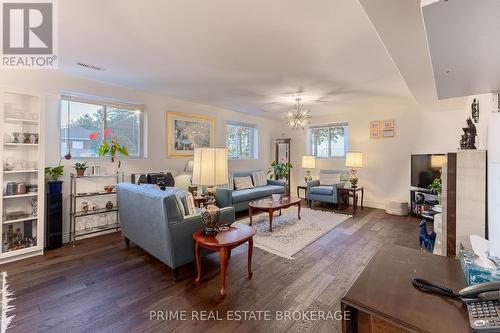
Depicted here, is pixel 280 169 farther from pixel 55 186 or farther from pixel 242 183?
pixel 55 186

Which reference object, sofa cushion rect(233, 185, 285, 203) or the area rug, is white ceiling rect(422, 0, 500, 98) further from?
sofa cushion rect(233, 185, 285, 203)

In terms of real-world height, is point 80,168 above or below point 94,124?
below

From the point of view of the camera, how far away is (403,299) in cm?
92

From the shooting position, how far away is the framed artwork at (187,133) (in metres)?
4.85

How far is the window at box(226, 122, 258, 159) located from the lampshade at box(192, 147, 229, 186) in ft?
13.2

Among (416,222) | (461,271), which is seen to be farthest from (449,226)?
(416,222)

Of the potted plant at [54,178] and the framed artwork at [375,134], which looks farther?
the framed artwork at [375,134]

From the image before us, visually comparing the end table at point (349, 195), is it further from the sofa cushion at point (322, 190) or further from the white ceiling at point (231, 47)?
the white ceiling at point (231, 47)

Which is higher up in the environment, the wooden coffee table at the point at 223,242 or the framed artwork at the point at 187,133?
the framed artwork at the point at 187,133

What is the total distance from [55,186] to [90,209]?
26.7 inches

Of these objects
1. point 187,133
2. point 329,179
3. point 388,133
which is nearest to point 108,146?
point 187,133

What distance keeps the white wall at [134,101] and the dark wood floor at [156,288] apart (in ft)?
4.05

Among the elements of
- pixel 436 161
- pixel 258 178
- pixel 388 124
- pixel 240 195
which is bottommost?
pixel 240 195

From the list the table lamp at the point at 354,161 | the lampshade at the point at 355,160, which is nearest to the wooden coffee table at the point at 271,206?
the table lamp at the point at 354,161
